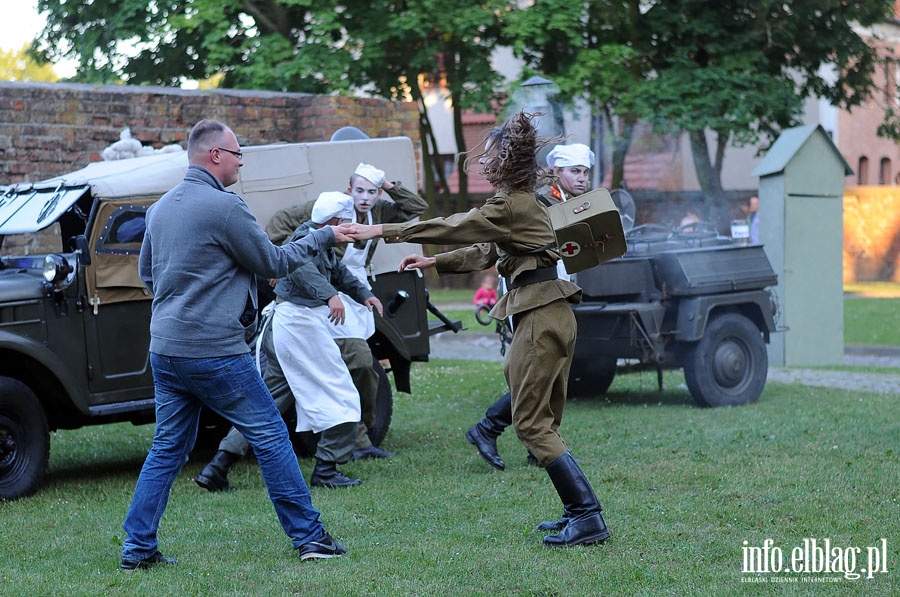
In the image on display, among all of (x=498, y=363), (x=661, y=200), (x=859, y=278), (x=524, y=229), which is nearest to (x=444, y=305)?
(x=661, y=200)

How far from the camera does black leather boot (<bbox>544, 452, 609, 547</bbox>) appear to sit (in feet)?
18.6

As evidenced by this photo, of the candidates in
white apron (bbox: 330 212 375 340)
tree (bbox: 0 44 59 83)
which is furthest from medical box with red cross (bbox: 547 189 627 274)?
tree (bbox: 0 44 59 83)

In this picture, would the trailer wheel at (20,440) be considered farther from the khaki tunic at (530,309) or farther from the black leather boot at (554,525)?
the black leather boot at (554,525)

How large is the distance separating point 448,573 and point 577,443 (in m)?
3.54

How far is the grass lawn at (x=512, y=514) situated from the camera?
16.9 ft

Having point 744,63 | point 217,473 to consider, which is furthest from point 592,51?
point 217,473

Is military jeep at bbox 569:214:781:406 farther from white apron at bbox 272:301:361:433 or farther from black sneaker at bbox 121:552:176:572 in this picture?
black sneaker at bbox 121:552:176:572

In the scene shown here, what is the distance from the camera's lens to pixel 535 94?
1401 centimetres

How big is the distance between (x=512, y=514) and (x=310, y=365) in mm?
1739

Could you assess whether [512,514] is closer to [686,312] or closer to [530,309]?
[530,309]

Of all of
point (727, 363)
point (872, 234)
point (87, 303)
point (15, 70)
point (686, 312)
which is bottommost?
point (872, 234)

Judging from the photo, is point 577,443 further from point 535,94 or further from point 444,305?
point 444,305

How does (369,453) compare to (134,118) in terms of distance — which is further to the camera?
(134,118)

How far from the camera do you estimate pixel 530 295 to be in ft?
19.0
